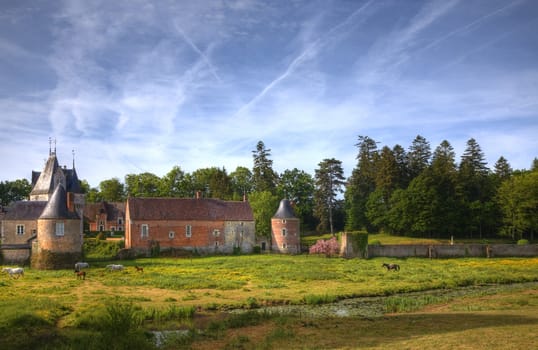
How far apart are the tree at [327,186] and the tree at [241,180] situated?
14.4 m

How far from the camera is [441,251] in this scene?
4234cm

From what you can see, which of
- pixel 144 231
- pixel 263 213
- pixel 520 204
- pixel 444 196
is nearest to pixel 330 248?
pixel 263 213

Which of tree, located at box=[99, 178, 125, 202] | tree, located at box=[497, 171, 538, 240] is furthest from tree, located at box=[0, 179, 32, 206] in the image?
tree, located at box=[497, 171, 538, 240]

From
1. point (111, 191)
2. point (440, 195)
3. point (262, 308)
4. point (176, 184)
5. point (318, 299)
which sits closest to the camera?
point (262, 308)

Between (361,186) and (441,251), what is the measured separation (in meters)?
25.3

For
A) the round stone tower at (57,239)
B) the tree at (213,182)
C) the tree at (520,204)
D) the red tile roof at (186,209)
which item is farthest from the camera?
the tree at (213,182)

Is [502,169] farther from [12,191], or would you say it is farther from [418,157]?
[12,191]

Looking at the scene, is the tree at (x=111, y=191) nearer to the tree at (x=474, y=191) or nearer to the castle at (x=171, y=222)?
the castle at (x=171, y=222)

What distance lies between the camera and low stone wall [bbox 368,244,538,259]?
138 ft

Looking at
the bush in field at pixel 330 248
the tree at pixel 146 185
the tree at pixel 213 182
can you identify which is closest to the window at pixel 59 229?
the bush in field at pixel 330 248

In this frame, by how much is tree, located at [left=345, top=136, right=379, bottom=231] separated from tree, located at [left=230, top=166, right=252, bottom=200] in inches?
662

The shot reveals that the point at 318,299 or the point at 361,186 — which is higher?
the point at 361,186

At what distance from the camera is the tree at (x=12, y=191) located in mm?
73113

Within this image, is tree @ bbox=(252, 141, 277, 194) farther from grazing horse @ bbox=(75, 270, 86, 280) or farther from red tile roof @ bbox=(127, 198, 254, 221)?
grazing horse @ bbox=(75, 270, 86, 280)
